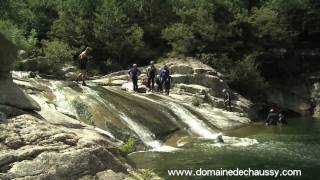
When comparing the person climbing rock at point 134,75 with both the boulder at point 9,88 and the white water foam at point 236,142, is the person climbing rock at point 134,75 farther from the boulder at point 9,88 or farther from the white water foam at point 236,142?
the boulder at point 9,88

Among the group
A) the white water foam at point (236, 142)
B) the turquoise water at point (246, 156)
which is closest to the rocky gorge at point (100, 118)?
the white water foam at point (236, 142)

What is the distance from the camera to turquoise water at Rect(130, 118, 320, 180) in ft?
60.4

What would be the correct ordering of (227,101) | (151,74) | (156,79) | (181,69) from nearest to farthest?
(151,74)
(156,79)
(227,101)
(181,69)

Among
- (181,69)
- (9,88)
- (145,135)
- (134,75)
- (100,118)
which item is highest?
(9,88)

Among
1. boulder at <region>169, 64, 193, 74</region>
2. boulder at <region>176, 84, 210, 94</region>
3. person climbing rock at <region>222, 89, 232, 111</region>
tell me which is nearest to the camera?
person climbing rock at <region>222, 89, 232, 111</region>

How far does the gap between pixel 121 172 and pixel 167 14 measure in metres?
42.8

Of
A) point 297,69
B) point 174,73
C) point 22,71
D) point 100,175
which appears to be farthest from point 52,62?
point 100,175

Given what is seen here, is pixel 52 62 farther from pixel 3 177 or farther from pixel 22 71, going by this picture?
pixel 3 177

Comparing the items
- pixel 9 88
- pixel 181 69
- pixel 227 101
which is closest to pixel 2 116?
pixel 9 88

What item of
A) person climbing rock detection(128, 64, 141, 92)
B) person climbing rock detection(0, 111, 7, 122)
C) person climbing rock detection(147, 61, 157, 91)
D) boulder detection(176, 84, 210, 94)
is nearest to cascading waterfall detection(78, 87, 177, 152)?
person climbing rock detection(128, 64, 141, 92)

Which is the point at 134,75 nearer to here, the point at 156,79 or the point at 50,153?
the point at 156,79

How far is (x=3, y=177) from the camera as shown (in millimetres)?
11469

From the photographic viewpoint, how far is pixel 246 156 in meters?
20.8

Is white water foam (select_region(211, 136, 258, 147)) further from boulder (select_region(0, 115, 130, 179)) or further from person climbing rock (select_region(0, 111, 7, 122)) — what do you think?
person climbing rock (select_region(0, 111, 7, 122))
